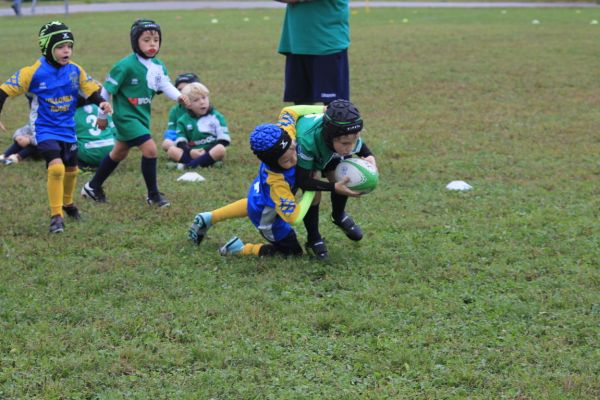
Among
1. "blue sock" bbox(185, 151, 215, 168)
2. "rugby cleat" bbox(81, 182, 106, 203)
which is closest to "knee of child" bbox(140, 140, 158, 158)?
"rugby cleat" bbox(81, 182, 106, 203)

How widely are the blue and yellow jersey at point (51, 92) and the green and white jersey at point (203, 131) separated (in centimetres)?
214

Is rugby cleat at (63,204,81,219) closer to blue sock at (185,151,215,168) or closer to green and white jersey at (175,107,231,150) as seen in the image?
blue sock at (185,151,215,168)

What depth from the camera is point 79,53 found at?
1655cm

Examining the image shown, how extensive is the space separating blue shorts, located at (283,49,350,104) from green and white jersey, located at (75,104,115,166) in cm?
198

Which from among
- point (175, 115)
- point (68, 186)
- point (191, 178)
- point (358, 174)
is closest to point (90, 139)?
point (175, 115)

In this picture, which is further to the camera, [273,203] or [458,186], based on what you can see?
[458,186]

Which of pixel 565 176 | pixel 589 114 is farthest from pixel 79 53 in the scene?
pixel 565 176

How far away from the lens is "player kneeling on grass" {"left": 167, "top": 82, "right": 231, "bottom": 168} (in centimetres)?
823

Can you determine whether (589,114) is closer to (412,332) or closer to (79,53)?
(412,332)

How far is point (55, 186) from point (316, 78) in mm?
2229

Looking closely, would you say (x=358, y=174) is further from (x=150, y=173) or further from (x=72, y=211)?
(x=72, y=211)

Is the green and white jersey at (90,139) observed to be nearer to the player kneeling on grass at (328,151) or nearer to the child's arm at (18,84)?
the child's arm at (18,84)

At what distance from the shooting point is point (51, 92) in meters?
6.13

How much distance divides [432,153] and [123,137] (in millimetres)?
3152
